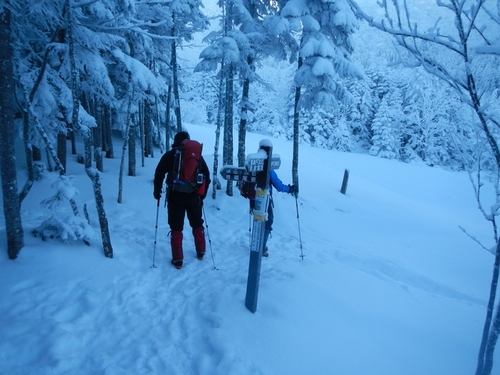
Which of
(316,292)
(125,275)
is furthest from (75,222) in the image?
(316,292)

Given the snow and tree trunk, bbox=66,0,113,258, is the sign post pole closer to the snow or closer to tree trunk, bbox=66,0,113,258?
the snow

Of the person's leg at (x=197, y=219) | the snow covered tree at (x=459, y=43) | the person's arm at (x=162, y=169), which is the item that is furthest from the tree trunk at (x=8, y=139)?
the snow covered tree at (x=459, y=43)

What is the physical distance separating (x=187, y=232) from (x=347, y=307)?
4495 mm

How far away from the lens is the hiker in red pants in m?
5.02

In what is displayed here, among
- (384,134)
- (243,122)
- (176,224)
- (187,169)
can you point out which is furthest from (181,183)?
(384,134)

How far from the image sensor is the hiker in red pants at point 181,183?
5.02m

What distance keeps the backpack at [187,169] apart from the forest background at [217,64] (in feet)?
4.32

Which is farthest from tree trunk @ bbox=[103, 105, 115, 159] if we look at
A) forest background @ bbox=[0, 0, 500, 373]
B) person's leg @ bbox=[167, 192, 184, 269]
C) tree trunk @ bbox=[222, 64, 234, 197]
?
person's leg @ bbox=[167, 192, 184, 269]

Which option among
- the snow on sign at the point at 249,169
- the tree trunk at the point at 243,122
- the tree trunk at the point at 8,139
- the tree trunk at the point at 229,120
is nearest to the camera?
the snow on sign at the point at 249,169

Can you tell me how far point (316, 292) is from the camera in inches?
164

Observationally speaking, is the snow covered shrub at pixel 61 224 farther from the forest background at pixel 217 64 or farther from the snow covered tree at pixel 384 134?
the snow covered tree at pixel 384 134

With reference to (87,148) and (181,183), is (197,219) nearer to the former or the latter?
(181,183)

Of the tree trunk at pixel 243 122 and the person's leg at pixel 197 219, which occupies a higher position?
the tree trunk at pixel 243 122

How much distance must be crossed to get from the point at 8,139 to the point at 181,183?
2.56 m
